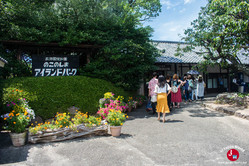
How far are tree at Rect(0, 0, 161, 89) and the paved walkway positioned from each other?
162 inches

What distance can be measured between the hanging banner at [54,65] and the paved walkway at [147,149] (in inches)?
153

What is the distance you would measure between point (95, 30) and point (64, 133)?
6246 millimetres

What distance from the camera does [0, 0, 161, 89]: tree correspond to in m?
8.10

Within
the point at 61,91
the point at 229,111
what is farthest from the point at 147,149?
the point at 229,111

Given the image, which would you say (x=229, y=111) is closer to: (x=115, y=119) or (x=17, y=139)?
(x=115, y=119)

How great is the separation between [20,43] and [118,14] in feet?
18.3

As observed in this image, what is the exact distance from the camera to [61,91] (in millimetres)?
7625

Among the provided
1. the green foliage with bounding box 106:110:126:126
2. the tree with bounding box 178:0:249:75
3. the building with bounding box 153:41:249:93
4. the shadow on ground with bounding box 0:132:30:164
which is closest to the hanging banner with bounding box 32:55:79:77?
the shadow on ground with bounding box 0:132:30:164

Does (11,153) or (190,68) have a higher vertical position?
(190,68)

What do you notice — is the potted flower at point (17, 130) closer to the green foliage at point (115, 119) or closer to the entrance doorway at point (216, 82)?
the green foliage at point (115, 119)

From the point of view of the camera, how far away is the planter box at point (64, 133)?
483 cm

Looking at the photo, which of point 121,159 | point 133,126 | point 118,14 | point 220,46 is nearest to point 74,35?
point 118,14

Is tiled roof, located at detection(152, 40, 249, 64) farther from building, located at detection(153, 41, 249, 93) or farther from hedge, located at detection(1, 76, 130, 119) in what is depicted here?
hedge, located at detection(1, 76, 130, 119)

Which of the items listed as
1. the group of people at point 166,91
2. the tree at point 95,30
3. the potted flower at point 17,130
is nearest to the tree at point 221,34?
the group of people at point 166,91
